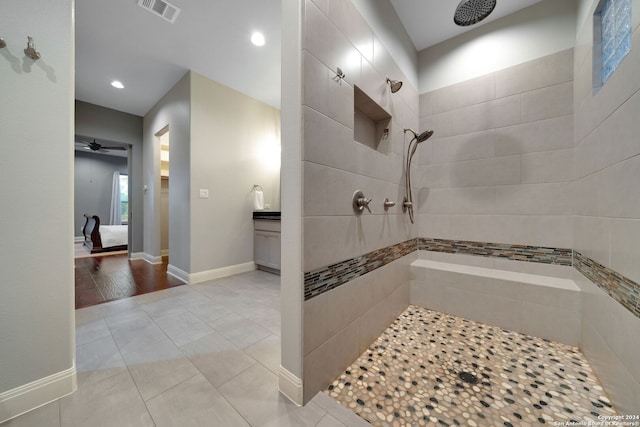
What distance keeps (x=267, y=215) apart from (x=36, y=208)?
222 cm

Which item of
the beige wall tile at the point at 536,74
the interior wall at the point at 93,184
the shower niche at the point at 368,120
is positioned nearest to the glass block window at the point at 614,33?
the beige wall tile at the point at 536,74

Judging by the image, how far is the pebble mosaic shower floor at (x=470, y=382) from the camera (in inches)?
38.2

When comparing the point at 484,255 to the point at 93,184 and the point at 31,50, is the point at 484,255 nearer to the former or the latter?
the point at 31,50

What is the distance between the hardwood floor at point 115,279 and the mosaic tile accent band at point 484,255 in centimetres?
238

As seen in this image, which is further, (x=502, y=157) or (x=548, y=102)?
(x=502, y=157)

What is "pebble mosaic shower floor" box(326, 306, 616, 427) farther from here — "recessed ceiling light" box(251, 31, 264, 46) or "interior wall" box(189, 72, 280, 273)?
"recessed ceiling light" box(251, 31, 264, 46)

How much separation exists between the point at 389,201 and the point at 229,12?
2.13 m

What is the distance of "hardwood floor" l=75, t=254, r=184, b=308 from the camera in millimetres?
2324

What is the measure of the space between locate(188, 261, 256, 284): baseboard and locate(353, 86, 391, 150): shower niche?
8.06 feet

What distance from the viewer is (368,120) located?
172 centimetres

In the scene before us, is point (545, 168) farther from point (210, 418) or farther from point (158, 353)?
point (158, 353)

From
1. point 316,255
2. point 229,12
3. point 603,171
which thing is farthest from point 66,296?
point 603,171

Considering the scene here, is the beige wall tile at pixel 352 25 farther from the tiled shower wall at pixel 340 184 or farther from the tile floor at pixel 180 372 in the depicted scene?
the tile floor at pixel 180 372

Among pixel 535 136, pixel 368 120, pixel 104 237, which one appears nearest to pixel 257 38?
pixel 368 120
